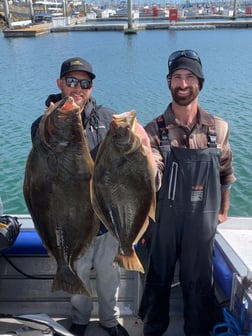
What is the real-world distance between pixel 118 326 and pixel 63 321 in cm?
62

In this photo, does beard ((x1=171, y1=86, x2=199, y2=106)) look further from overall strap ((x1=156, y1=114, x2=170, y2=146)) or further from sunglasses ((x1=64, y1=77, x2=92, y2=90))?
sunglasses ((x1=64, y1=77, x2=92, y2=90))

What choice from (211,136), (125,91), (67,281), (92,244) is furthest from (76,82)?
(125,91)

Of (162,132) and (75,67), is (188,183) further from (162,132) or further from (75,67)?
(75,67)

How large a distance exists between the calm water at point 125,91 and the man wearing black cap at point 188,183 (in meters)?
6.05

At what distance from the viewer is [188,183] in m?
3.00

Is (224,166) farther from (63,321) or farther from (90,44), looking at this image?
(90,44)

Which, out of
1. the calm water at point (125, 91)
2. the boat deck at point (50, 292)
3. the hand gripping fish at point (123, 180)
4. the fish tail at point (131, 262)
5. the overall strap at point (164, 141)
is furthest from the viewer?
the calm water at point (125, 91)

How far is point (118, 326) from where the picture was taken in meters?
3.54

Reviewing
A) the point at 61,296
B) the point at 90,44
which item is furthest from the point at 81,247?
the point at 90,44

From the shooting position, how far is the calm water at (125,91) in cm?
1104

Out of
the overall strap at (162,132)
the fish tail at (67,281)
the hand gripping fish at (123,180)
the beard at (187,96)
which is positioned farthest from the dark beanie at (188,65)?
the fish tail at (67,281)

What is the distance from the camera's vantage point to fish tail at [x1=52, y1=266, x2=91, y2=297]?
2574 mm

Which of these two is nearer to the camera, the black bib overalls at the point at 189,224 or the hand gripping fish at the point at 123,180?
the hand gripping fish at the point at 123,180

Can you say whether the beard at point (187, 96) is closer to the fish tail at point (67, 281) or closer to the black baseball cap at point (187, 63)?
the black baseball cap at point (187, 63)
